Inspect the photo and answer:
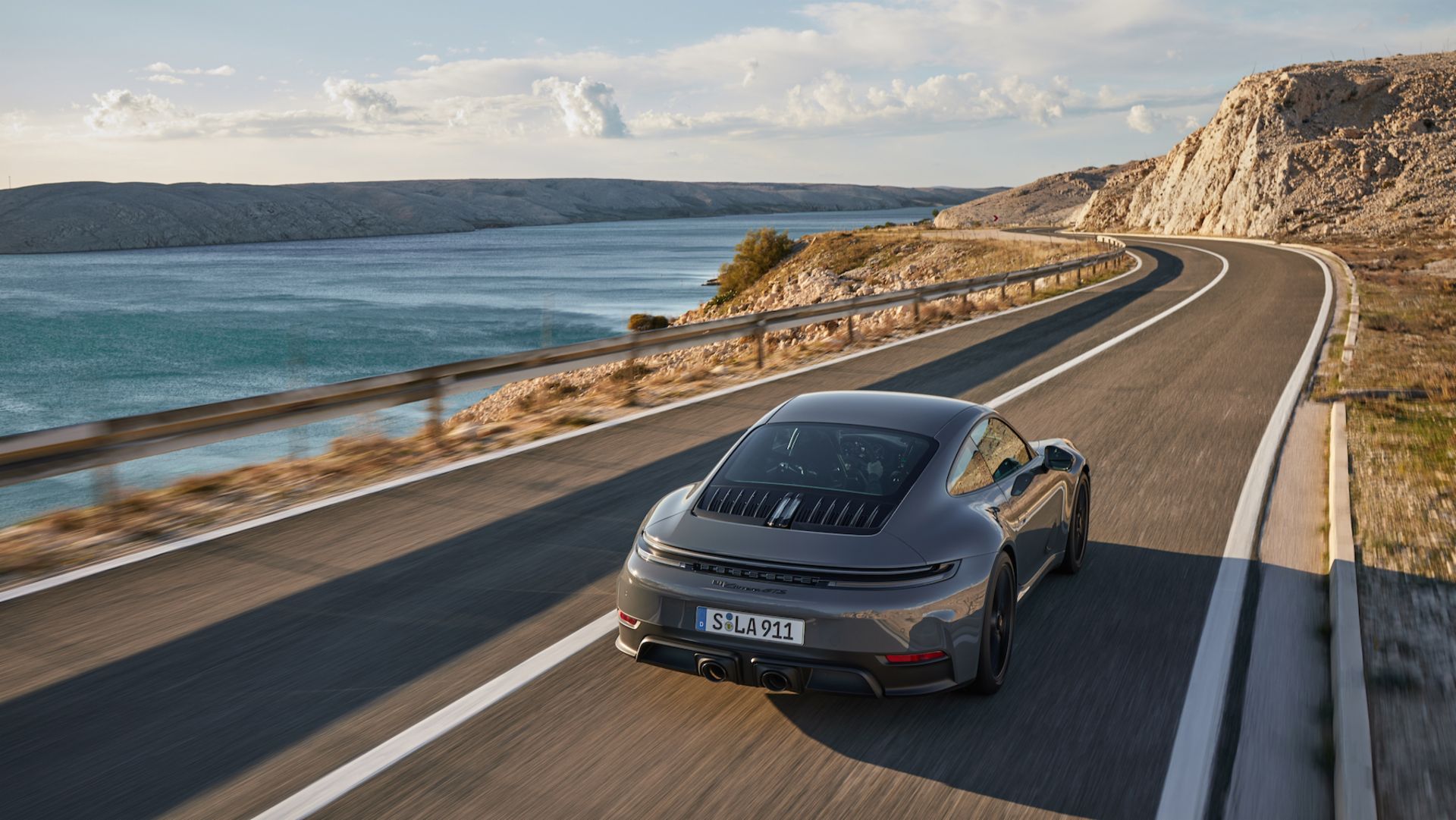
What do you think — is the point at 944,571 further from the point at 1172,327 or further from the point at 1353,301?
the point at 1353,301

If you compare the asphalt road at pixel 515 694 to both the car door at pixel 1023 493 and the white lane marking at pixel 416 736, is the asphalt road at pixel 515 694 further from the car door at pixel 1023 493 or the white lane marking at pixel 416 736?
the car door at pixel 1023 493

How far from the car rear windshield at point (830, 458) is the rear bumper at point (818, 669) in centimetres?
79

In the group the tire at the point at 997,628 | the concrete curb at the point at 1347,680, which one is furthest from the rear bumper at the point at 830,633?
the concrete curb at the point at 1347,680

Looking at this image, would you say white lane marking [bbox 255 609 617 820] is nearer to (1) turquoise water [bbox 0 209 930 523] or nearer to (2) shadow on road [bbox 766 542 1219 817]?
(2) shadow on road [bbox 766 542 1219 817]

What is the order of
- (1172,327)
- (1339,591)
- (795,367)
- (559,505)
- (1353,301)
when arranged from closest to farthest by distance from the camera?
(1339,591) < (559,505) < (795,367) < (1172,327) < (1353,301)

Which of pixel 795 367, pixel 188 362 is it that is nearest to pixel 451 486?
pixel 795 367

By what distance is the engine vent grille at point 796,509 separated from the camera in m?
4.49

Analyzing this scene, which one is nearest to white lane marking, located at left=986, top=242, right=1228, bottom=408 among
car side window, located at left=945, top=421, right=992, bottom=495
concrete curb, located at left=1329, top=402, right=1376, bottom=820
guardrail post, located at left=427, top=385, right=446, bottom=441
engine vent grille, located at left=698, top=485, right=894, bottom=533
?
concrete curb, located at left=1329, top=402, right=1376, bottom=820

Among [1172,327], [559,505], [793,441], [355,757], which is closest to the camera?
[355,757]

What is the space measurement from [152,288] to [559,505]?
107994 millimetres

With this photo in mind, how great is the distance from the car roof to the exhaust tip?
148 centimetres

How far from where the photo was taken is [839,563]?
4250mm

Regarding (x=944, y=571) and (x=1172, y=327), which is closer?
(x=944, y=571)

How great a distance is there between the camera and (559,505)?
805 cm
